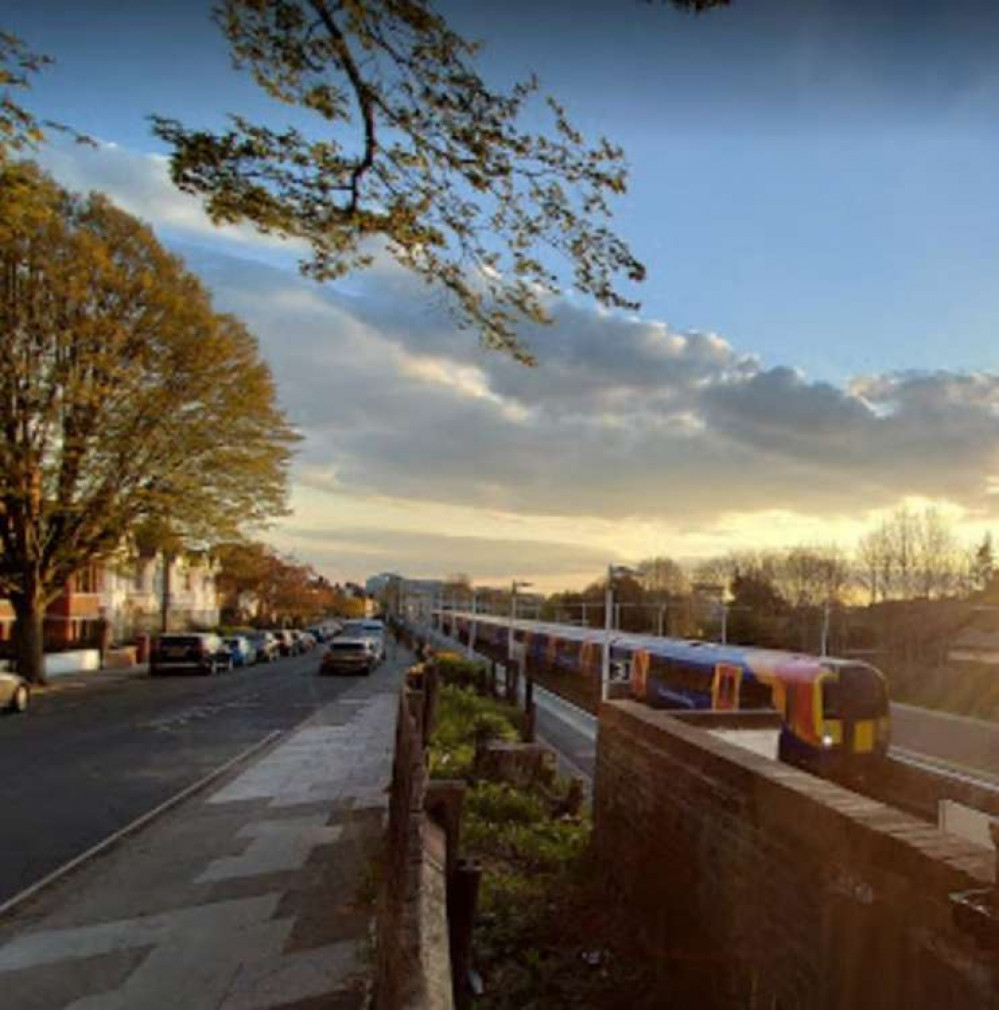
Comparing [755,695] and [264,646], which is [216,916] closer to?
[755,695]

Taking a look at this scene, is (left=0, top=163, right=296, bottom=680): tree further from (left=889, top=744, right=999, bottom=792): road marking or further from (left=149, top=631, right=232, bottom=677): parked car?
(left=889, top=744, right=999, bottom=792): road marking

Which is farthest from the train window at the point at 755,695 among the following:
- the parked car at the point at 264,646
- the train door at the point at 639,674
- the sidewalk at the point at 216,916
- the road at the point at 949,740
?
the parked car at the point at 264,646

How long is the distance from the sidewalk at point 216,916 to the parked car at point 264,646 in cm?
3978

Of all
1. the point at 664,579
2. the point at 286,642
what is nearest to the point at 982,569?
the point at 664,579

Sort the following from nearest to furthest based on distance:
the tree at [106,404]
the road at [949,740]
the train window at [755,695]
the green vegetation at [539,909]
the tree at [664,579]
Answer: the green vegetation at [539,909] → the train window at [755,695] → the road at [949,740] → the tree at [106,404] → the tree at [664,579]

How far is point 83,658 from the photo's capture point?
38500 millimetres

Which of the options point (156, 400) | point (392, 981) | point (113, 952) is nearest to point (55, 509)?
point (156, 400)

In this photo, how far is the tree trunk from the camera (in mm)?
27844

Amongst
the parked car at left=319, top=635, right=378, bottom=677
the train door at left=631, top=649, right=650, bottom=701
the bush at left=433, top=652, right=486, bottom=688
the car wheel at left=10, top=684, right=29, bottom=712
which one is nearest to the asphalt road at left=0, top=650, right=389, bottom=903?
the car wheel at left=10, top=684, right=29, bottom=712

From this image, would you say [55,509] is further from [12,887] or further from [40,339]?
[12,887]

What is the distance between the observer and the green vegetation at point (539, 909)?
18.6ft

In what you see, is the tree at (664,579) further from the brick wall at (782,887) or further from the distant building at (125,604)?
the brick wall at (782,887)

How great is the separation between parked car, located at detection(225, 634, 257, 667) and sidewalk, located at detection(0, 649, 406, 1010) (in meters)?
33.7

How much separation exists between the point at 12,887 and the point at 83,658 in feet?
112
